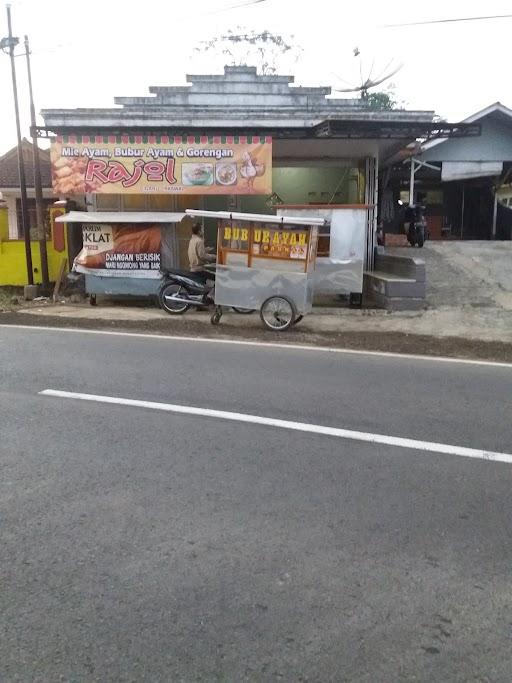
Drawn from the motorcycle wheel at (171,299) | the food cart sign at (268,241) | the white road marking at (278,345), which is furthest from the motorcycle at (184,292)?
the white road marking at (278,345)

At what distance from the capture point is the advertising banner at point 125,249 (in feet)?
48.0

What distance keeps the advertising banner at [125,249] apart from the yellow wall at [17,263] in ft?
10.3

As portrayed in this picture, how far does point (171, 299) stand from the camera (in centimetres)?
1316

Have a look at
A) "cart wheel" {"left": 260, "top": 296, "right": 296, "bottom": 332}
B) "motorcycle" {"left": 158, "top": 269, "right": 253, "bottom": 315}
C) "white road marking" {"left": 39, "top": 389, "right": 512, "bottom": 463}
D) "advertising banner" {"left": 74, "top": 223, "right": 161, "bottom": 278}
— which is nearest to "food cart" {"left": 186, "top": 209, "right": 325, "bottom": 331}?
"cart wheel" {"left": 260, "top": 296, "right": 296, "bottom": 332}

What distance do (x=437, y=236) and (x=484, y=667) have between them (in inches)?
981

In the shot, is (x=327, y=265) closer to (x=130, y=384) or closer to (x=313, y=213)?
(x=313, y=213)

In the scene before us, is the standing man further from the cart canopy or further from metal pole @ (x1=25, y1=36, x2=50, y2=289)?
metal pole @ (x1=25, y1=36, x2=50, y2=289)

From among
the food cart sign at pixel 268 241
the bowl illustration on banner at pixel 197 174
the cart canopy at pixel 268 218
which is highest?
the bowl illustration on banner at pixel 197 174

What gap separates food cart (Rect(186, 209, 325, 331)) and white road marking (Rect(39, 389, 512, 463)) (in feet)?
16.7

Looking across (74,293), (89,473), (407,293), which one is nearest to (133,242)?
(74,293)

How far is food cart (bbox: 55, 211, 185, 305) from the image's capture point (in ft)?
47.9

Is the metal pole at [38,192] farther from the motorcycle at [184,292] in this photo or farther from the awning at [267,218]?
the awning at [267,218]

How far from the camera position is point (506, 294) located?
14422mm

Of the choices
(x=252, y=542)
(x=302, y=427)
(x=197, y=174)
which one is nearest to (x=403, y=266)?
(x=197, y=174)
